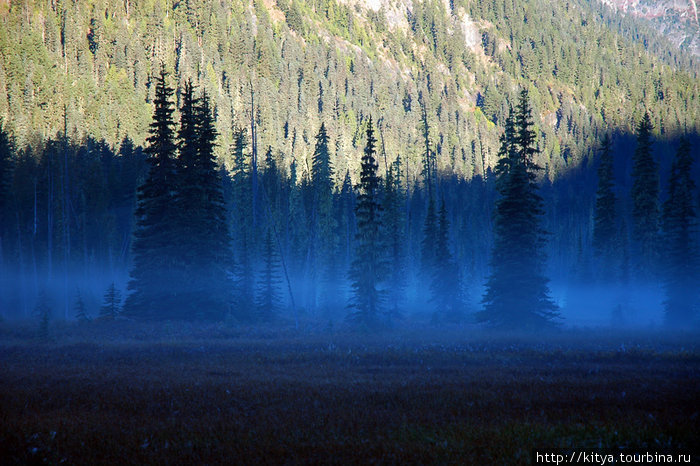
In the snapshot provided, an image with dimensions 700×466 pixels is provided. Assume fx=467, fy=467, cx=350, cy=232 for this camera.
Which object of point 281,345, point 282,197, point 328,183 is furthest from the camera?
point 282,197

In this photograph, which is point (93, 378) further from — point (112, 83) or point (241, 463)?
point (112, 83)

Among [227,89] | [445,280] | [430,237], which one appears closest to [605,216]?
[445,280]

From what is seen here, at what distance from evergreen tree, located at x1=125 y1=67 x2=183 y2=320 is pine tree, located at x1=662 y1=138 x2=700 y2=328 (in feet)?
127

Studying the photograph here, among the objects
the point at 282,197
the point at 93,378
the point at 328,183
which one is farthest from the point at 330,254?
the point at 93,378

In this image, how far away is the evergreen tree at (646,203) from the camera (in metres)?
42.2

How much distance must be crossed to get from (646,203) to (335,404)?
41.8m

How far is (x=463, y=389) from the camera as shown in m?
12.3

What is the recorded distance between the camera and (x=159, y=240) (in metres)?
33.9

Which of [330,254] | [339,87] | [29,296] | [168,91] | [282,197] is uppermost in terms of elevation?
[339,87]

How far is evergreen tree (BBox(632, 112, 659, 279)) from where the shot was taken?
1660 inches

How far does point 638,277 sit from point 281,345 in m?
40.7

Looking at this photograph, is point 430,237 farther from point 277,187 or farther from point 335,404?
point 335,404

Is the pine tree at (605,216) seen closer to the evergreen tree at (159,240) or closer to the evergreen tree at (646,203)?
the evergreen tree at (646,203)

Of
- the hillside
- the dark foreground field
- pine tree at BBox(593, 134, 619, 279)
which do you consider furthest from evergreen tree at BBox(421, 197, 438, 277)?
the hillside
